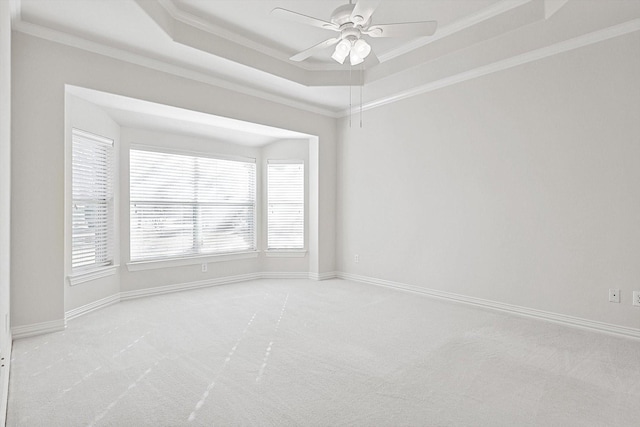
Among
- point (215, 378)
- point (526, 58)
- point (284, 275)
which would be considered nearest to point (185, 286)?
point (284, 275)

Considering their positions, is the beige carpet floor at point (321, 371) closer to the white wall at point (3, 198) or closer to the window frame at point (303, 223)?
the white wall at point (3, 198)

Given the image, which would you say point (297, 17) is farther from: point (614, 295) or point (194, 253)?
point (194, 253)

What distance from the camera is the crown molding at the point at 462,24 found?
328 cm

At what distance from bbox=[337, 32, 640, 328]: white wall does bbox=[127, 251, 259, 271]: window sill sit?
81.0 inches

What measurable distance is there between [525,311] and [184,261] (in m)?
4.39

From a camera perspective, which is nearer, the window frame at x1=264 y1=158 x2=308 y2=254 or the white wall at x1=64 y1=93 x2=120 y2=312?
the white wall at x1=64 y1=93 x2=120 y2=312

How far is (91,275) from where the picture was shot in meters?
4.02

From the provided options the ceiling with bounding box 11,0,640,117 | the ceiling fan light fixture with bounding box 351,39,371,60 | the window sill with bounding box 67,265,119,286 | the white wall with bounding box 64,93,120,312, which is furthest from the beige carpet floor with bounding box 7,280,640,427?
the ceiling with bounding box 11,0,640,117

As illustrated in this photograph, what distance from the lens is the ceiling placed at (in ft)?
10.1

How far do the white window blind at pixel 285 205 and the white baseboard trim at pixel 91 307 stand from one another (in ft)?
8.00

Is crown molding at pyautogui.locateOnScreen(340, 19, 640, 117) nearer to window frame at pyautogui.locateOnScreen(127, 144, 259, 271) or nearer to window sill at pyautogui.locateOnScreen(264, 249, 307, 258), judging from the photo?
window frame at pyautogui.locateOnScreen(127, 144, 259, 271)

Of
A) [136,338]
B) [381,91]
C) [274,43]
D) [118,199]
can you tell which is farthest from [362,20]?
[118,199]

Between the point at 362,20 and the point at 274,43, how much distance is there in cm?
184

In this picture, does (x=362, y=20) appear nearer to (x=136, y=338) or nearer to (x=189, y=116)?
(x=189, y=116)
